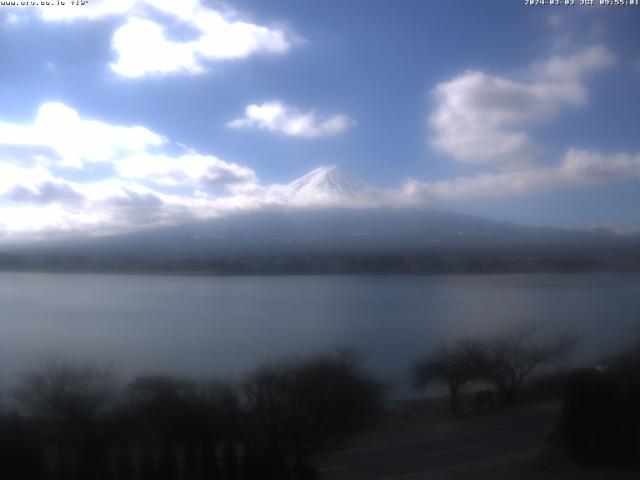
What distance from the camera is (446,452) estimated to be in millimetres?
4645

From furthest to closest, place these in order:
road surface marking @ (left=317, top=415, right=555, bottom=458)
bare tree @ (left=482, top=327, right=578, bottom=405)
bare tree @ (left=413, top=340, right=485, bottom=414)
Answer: bare tree @ (left=482, top=327, right=578, bottom=405) < bare tree @ (left=413, top=340, right=485, bottom=414) < road surface marking @ (left=317, top=415, right=555, bottom=458)

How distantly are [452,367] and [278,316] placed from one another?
6.40 feet

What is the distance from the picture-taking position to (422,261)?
6852mm

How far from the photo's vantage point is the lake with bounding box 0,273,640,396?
524 centimetres

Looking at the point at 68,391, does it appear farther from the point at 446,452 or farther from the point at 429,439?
the point at 446,452

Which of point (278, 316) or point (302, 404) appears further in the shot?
point (278, 316)

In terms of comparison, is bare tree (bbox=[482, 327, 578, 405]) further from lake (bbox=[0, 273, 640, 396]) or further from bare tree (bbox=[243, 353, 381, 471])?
bare tree (bbox=[243, 353, 381, 471])

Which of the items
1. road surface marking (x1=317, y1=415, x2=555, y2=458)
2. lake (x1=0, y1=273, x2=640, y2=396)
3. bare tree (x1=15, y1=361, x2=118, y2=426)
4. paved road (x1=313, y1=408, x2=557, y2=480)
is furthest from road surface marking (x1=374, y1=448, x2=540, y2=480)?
bare tree (x1=15, y1=361, x2=118, y2=426)

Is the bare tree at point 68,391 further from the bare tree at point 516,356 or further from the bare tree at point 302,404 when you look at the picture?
the bare tree at point 516,356

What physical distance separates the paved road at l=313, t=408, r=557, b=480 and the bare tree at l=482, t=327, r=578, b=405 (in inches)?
13.9

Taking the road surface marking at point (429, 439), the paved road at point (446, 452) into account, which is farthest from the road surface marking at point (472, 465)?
the road surface marking at point (429, 439)

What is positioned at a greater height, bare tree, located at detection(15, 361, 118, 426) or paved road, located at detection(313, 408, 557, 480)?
bare tree, located at detection(15, 361, 118, 426)

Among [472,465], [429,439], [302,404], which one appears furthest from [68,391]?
[472,465]

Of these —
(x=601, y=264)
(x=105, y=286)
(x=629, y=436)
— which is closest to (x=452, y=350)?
(x=629, y=436)
